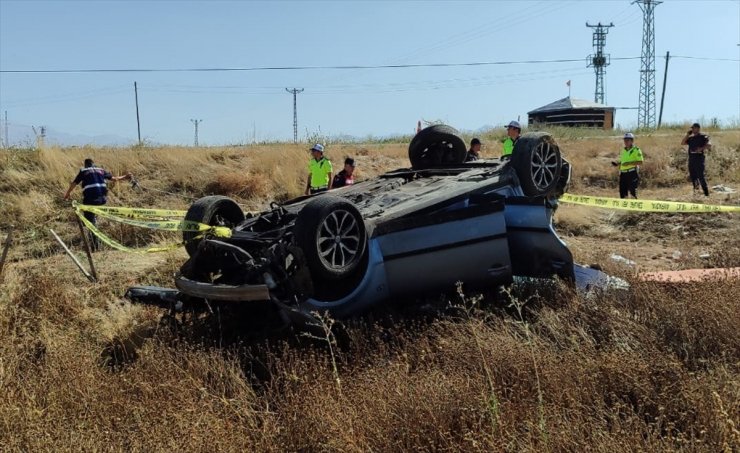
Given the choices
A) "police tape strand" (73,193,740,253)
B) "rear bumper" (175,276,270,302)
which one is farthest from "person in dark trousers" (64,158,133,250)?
"rear bumper" (175,276,270,302)

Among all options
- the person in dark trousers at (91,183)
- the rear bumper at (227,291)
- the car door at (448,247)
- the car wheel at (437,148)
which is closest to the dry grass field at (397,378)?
the car door at (448,247)

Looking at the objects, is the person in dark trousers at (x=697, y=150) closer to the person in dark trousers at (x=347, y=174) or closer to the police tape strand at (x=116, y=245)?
the person in dark trousers at (x=347, y=174)

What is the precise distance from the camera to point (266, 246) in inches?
175

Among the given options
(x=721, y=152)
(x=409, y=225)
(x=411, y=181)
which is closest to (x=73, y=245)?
(x=411, y=181)

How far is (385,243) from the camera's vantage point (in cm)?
446

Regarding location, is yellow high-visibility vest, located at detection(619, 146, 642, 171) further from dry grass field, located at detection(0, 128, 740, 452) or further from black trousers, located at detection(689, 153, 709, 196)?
dry grass field, located at detection(0, 128, 740, 452)

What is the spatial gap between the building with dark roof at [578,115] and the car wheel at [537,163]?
3727 cm

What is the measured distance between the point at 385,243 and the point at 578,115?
41.2 metres

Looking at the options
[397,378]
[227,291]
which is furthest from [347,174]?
[397,378]

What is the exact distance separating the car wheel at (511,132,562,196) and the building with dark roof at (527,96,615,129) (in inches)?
1467

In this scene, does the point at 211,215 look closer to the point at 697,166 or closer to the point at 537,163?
the point at 537,163

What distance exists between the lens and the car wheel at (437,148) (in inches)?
259

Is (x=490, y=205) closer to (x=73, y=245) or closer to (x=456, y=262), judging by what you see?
(x=456, y=262)

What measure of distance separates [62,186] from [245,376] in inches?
370
